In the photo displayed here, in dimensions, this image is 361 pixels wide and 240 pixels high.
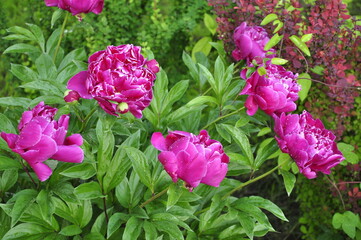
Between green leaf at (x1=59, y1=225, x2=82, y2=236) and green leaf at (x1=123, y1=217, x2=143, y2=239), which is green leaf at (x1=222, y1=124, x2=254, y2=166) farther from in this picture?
green leaf at (x1=59, y1=225, x2=82, y2=236)

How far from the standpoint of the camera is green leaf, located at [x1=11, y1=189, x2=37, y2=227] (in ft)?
3.97

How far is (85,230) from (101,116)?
0.46 meters

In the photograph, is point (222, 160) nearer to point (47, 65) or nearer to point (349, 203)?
point (47, 65)

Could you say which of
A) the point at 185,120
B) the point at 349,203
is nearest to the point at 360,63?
the point at 349,203

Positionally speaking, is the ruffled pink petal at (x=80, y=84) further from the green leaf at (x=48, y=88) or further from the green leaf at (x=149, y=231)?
the green leaf at (x=149, y=231)

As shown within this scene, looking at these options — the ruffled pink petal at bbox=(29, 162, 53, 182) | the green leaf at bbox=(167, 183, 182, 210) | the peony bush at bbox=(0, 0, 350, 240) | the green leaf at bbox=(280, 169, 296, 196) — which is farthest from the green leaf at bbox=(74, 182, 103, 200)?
the green leaf at bbox=(280, 169, 296, 196)

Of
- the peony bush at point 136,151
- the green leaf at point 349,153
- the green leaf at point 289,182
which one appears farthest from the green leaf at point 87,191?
the green leaf at point 349,153

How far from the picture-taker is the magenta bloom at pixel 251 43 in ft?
5.63

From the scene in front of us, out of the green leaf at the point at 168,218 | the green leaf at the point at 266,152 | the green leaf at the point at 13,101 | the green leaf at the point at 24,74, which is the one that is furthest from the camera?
the green leaf at the point at 24,74

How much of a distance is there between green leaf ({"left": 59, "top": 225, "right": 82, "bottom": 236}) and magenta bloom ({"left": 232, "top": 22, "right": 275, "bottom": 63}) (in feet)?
2.75

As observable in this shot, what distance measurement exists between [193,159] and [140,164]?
0.24 meters

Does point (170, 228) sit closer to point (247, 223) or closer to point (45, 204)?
point (247, 223)

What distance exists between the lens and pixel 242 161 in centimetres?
142

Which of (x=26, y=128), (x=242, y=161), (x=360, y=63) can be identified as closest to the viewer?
(x=26, y=128)
